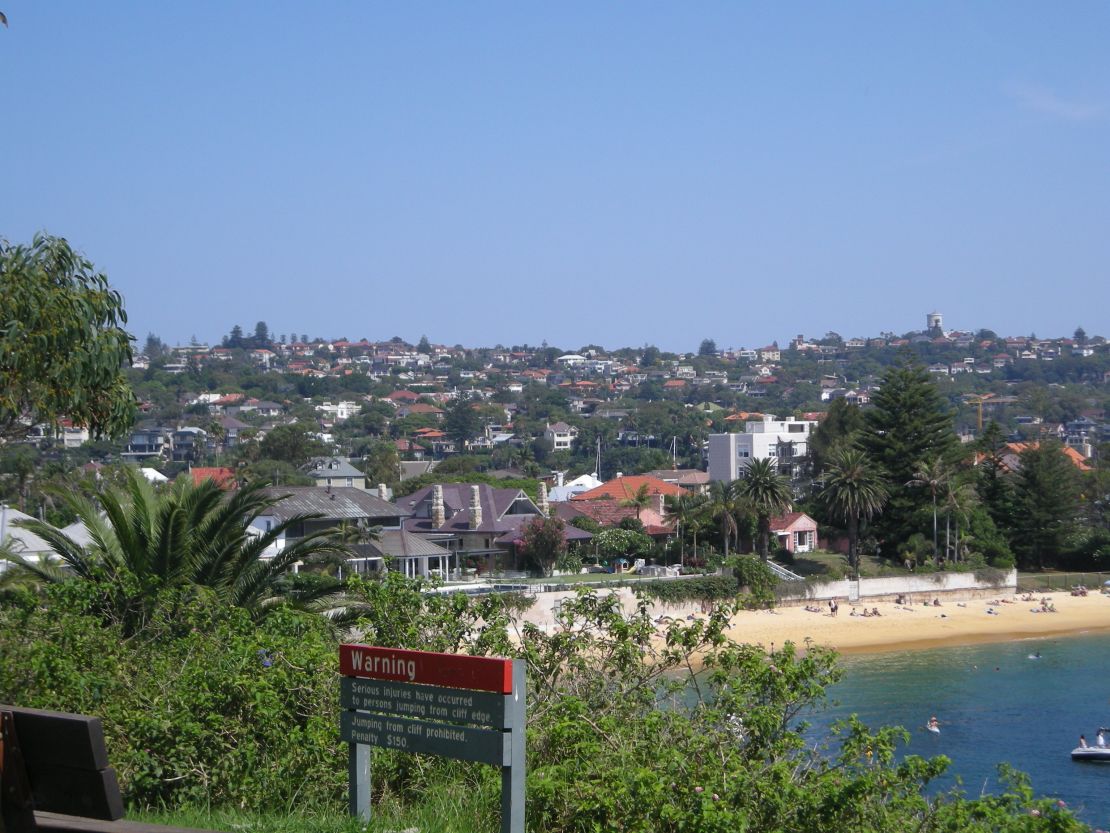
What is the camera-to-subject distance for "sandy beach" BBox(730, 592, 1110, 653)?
42188mm

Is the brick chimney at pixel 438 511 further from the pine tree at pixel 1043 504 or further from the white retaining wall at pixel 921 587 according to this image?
the pine tree at pixel 1043 504

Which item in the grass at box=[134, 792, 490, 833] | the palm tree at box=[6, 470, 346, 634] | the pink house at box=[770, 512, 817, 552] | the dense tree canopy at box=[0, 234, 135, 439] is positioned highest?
the dense tree canopy at box=[0, 234, 135, 439]

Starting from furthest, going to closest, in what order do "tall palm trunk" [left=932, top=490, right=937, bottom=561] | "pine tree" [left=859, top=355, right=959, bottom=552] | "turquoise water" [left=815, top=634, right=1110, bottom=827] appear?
"pine tree" [left=859, top=355, right=959, bottom=552] < "tall palm trunk" [left=932, top=490, right=937, bottom=561] < "turquoise water" [left=815, top=634, right=1110, bottom=827]

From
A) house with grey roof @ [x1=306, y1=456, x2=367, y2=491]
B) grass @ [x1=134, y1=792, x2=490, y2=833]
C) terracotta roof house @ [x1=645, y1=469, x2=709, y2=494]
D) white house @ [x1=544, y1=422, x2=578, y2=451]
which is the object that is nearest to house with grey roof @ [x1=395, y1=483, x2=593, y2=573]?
house with grey roof @ [x1=306, y1=456, x2=367, y2=491]

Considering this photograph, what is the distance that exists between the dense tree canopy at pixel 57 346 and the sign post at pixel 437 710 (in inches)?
245

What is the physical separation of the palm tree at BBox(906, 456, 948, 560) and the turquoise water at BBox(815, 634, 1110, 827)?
33.4ft

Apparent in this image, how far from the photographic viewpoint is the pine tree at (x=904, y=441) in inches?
2154

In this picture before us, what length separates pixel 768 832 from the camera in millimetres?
6379

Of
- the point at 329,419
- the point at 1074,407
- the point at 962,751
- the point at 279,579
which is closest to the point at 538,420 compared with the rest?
the point at 329,419

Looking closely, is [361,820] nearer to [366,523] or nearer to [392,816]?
[392,816]

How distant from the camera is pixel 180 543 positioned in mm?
11852

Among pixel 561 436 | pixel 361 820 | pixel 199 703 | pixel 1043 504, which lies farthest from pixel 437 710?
pixel 561 436

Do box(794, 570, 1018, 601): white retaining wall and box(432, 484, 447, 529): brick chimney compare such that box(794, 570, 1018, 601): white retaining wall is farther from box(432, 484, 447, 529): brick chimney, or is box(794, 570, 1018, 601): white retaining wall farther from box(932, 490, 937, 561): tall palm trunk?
box(432, 484, 447, 529): brick chimney

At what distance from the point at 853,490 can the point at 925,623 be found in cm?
737
